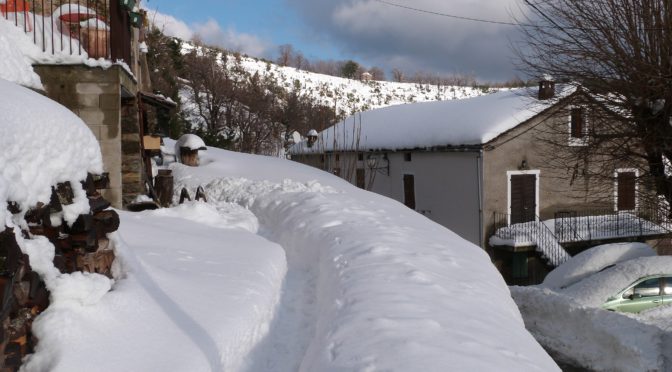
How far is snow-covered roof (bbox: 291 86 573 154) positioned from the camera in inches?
651

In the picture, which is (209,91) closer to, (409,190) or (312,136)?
(312,136)

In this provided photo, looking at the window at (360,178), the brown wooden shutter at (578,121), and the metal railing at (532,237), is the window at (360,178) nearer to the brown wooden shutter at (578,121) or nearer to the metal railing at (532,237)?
the metal railing at (532,237)

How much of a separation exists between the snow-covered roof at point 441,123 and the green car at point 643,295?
4.63 m

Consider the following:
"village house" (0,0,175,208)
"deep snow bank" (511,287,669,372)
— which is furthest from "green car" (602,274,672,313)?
"village house" (0,0,175,208)

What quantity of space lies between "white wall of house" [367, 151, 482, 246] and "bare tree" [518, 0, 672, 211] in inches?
277

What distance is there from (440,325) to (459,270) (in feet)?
6.07

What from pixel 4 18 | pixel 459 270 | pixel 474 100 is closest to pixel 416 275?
pixel 459 270

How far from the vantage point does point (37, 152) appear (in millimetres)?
3070

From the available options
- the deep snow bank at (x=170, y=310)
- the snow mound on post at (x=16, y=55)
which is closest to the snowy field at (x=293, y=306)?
the deep snow bank at (x=170, y=310)

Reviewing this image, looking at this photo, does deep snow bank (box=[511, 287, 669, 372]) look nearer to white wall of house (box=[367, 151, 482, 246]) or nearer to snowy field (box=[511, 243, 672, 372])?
snowy field (box=[511, 243, 672, 372])

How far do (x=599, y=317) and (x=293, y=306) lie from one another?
6.49 m

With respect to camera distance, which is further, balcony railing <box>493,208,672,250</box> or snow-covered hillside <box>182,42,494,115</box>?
snow-covered hillside <box>182,42,494,115</box>

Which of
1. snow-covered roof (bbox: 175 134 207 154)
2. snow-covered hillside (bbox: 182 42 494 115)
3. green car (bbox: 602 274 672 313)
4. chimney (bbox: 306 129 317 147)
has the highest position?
snow-covered hillside (bbox: 182 42 494 115)

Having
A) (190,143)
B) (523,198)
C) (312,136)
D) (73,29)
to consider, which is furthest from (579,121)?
(312,136)
